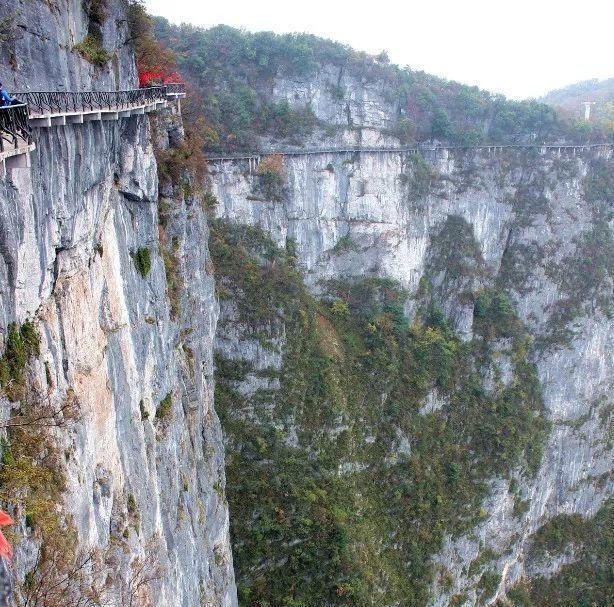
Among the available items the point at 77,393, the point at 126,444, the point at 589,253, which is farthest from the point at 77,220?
the point at 589,253

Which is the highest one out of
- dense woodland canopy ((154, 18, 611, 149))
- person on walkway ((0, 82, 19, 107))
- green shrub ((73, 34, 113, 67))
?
dense woodland canopy ((154, 18, 611, 149))

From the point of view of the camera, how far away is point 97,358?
1448cm

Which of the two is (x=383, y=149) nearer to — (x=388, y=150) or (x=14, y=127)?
(x=388, y=150)

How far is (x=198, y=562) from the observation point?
23484mm

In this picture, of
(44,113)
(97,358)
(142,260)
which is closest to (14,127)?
(44,113)

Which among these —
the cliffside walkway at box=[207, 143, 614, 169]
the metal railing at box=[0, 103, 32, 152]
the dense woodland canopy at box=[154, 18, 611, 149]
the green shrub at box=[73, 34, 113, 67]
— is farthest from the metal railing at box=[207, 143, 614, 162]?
the metal railing at box=[0, 103, 32, 152]

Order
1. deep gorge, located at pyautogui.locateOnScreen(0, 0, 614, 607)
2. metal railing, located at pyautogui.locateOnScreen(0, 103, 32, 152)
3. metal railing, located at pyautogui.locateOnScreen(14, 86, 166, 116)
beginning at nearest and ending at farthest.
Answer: metal railing, located at pyautogui.locateOnScreen(0, 103, 32, 152) → metal railing, located at pyautogui.locateOnScreen(14, 86, 166, 116) → deep gorge, located at pyautogui.locateOnScreen(0, 0, 614, 607)

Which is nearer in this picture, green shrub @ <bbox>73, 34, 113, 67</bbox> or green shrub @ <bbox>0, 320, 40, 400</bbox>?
green shrub @ <bbox>0, 320, 40, 400</bbox>

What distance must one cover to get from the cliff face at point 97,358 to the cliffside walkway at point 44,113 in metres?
0.30

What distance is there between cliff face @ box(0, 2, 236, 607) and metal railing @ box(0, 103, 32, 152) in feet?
1.99

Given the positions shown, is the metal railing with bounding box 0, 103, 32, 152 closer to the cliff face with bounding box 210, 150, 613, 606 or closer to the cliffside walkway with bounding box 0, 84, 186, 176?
the cliffside walkway with bounding box 0, 84, 186, 176

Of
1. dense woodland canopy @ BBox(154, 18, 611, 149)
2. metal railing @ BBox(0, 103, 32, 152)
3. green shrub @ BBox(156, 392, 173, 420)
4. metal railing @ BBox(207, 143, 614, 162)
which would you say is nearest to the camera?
metal railing @ BBox(0, 103, 32, 152)

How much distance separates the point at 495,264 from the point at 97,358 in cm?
4223

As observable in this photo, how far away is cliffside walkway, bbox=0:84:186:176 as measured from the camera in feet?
32.6
